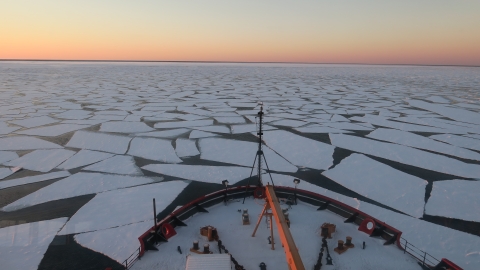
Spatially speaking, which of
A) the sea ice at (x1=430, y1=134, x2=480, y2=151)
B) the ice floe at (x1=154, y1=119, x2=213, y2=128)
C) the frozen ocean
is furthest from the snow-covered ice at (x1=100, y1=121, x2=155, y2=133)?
the sea ice at (x1=430, y1=134, x2=480, y2=151)

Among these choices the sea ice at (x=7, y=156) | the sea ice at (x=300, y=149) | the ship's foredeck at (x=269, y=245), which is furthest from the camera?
the sea ice at (x=300, y=149)

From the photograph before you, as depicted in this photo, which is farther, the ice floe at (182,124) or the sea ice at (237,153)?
the ice floe at (182,124)

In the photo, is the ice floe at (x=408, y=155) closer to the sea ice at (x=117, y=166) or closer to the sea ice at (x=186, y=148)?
the sea ice at (x=186, y=148)

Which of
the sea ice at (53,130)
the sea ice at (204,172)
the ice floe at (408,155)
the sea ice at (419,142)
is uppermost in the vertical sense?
the sea ice at (53,130)

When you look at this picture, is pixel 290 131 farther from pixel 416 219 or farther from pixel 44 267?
pixel 44 267

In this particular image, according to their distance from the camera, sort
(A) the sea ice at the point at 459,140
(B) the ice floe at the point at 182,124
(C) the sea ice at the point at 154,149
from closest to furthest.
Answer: (C) the sea ice at the point at 154,149 → (A) the sea ice at the point at 459,140 → (B) the ice floe at the point at 182,124

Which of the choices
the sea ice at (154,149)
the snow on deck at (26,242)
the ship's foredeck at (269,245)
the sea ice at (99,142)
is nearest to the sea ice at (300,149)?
the ship's foredeck at (269,245)

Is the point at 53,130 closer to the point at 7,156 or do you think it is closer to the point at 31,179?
the point at 7,156

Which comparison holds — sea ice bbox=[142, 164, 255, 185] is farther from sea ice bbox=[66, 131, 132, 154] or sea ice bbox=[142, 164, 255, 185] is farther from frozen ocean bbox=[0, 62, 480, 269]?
sea ice bbox=[66, 131, 132, 154]

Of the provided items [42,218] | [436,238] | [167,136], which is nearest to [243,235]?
[436,238]
